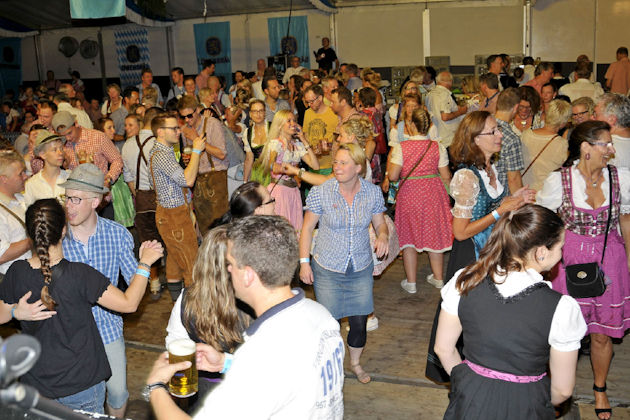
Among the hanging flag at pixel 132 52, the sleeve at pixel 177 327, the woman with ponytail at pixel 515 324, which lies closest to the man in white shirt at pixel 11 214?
the sleeve at pixel 177 327

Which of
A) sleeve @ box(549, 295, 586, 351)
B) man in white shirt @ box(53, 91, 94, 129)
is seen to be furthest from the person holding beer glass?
man in white shirt @ box(53, 91, 94, 129)

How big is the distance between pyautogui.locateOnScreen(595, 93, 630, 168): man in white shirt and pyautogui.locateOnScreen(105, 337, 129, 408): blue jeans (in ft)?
11.0

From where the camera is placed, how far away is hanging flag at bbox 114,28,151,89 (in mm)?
17016

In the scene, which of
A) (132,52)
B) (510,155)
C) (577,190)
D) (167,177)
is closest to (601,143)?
(577,190)

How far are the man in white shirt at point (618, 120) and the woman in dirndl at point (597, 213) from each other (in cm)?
67

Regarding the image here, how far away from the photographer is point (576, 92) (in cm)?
817

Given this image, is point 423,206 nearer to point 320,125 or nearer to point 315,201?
point 315,201

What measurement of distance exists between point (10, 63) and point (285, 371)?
61.7 ft

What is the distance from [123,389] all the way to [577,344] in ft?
7.35

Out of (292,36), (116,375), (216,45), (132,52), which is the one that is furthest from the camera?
(132,52)

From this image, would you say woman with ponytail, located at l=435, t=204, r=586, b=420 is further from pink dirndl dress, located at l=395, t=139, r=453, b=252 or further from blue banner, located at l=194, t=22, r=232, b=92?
blue banner, located at l=194, t=22, r=232, b=92

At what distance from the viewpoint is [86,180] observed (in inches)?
133

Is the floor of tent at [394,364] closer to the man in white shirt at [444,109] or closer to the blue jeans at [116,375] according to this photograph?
the blue jeans at [116,375]

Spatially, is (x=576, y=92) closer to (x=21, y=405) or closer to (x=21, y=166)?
(x=21, y=166)
